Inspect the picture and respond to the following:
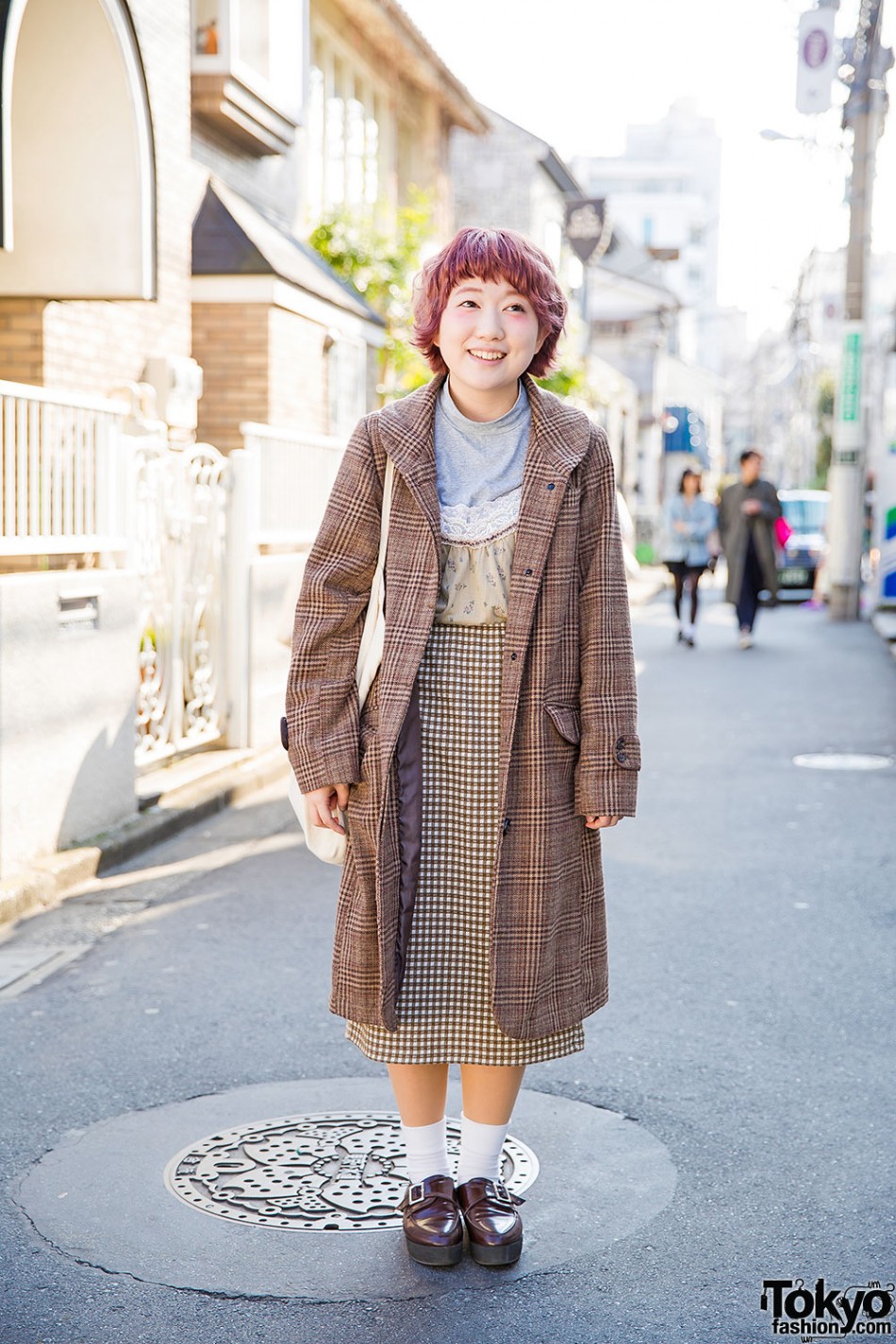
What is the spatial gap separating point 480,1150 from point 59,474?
436 cm

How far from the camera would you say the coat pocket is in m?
3.22

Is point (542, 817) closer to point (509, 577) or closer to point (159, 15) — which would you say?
point (509, 577)

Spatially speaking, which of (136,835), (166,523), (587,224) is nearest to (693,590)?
(166,523)

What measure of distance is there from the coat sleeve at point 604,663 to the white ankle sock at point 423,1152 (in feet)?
2.51

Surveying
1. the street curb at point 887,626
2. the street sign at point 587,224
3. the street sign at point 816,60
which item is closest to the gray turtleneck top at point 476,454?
the street curb at point 887,626

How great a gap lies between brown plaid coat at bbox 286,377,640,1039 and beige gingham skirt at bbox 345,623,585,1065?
6 cm

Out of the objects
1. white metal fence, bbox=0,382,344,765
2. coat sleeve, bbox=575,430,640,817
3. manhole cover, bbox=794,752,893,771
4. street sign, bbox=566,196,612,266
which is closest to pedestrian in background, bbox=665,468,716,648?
white metal fence, bbox=0,382,344,765

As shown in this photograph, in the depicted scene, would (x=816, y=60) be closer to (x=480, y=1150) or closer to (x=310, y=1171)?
(x=310, y=1171)

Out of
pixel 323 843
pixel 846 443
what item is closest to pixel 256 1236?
pixel 323 843

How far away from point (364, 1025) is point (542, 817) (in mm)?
576

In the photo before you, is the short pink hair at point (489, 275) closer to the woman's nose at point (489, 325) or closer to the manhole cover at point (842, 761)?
the woman's nose at point (489, 325)

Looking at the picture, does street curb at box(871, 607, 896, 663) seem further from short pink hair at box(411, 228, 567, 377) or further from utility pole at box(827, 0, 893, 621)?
short pink hair at box(411, 228, 567, 377)

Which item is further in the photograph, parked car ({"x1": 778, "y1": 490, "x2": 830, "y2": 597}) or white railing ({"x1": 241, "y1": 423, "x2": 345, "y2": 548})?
parked car ({"x1": 778, "y1": 490, "x2": 830, "y2": 597})

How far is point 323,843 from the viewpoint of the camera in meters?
3.31
